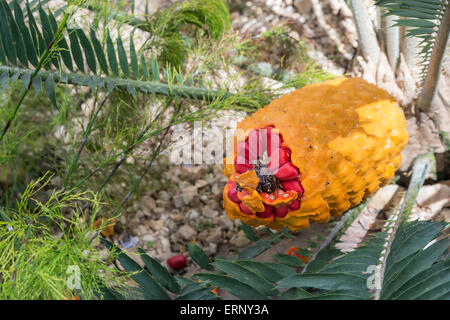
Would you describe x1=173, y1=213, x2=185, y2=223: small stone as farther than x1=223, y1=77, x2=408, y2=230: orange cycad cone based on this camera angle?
Yes

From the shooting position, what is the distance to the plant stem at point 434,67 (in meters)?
0.68

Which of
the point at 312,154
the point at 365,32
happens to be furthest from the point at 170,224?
the point at 365,32

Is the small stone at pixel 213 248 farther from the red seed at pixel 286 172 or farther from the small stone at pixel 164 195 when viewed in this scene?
the red seed at pixel 286 172

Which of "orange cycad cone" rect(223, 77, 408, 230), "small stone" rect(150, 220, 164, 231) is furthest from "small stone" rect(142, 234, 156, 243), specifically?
"orange cycad cone" rect(223, 77, 408, 230)

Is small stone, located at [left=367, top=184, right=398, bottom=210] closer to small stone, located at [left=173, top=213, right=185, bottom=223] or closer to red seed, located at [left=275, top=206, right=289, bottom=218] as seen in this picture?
red seed, located at [left=275, top=206, right=289, bottom=218]

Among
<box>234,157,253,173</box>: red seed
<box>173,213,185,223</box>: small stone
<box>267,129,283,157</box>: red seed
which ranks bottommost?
<box>173,213,185,223</box>: small stone

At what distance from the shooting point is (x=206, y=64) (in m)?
0.95

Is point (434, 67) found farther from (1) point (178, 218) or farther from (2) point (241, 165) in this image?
(1) point (178, 218)

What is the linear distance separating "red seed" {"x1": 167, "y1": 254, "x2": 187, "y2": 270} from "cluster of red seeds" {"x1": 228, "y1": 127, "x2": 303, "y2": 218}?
12.7 inches

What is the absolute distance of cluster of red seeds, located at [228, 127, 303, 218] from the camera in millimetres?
662

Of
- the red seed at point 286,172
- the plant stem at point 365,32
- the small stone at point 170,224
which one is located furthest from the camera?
the small stone at point 170,224

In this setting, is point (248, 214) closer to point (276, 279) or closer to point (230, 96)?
point (276, 279)

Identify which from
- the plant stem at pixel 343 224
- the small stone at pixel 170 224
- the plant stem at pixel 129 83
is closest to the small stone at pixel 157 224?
the small stone at pixel 170 224

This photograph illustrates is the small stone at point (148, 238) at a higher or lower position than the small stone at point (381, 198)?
lower
